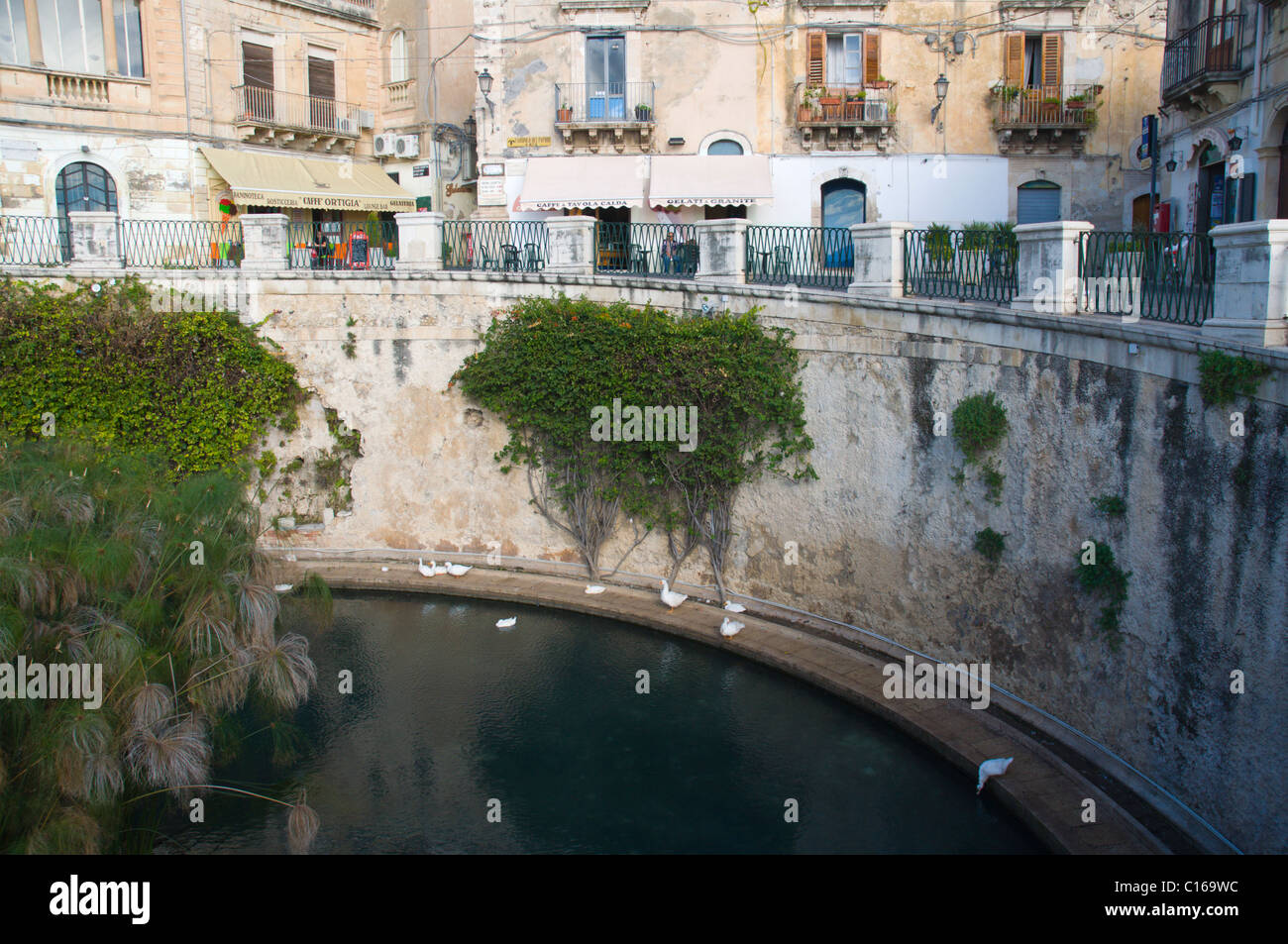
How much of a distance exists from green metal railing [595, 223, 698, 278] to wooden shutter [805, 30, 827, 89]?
604cm

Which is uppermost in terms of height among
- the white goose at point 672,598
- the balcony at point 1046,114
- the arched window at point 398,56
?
the arched window at point 398,56

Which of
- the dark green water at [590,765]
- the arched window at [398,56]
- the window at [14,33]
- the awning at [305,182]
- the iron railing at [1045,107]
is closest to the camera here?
the dark green water at [590,765]

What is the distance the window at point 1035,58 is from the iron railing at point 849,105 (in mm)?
2255

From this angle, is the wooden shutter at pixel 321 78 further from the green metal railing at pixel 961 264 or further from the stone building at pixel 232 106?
the green metal railing at pixel 961 264

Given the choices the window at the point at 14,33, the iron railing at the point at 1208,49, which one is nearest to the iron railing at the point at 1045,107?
the iron railing at the point at 1208,49

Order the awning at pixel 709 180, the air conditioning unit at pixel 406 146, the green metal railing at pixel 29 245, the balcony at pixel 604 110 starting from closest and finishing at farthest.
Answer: the green metal railing at pixel 29 245 < the awning at pixel 709 180 < the balcony at pixel 604 110 < the air conditioning unit at pixel 406 146

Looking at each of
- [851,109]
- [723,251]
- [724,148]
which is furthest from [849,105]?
[723,251]

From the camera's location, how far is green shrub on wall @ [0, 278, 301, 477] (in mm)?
15742

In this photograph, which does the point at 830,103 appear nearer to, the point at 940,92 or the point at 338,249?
the point at 940,92

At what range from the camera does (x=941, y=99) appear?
20.5 meters

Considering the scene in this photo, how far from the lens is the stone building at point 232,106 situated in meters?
20.3

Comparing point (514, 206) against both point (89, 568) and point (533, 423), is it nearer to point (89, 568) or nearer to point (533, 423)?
point (533, 423)

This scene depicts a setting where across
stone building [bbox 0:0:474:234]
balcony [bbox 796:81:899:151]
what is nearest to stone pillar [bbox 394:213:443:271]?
stone building [bbox 0:0:474:234]

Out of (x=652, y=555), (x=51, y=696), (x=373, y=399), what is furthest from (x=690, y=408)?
(x=51, y=696)
